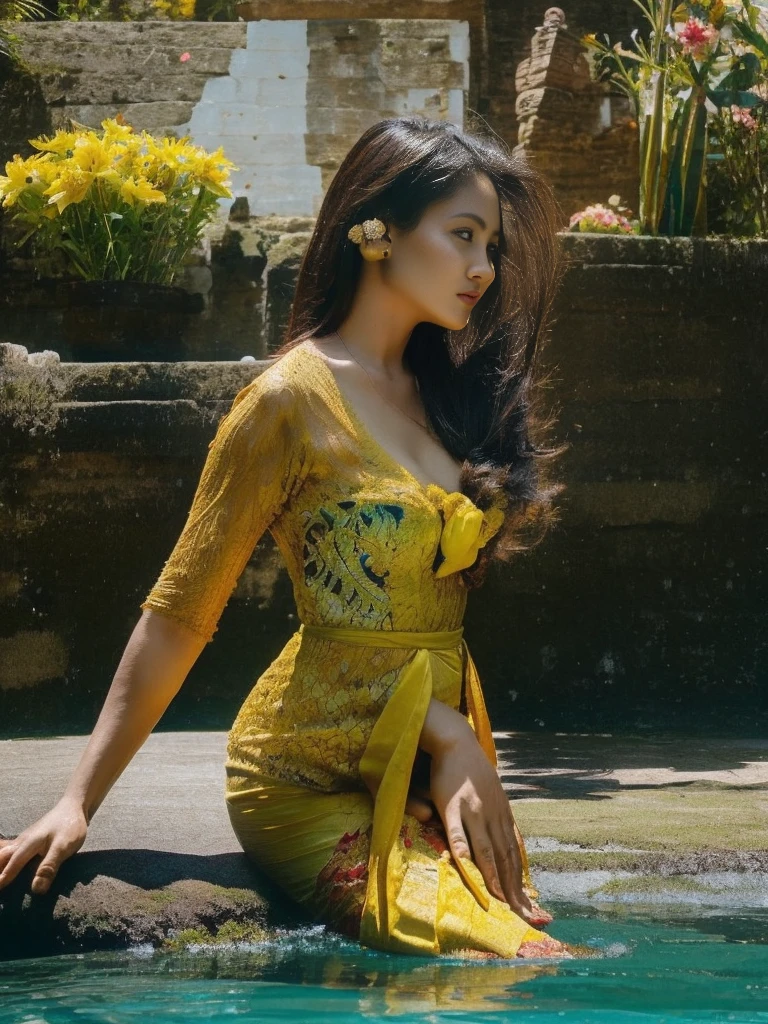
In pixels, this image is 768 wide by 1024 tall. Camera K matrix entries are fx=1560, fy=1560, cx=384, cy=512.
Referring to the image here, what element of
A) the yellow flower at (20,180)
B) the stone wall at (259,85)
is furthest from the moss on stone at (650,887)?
the stone wall at (259,85)

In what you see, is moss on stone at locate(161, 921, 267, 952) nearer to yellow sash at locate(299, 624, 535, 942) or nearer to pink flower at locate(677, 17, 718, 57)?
yellow sash at locate(299, 624, 535, 942)

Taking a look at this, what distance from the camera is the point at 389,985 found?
85.4 inches

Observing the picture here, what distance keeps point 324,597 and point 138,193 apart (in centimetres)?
310

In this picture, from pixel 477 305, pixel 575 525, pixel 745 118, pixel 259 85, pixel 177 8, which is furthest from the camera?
pixel 177 8

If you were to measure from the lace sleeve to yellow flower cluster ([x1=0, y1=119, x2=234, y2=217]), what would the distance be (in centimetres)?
295

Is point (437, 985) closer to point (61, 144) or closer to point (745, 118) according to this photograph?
point (61, 144)

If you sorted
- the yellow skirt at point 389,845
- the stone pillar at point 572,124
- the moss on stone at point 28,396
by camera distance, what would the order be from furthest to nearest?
the stone pillar at point 572,124 → the moss on stone at point 28,396 → the yellow skirt at point 389,845

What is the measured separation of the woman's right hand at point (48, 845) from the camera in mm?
2355

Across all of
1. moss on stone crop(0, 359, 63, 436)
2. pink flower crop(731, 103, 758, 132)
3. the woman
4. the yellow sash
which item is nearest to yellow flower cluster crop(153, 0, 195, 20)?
pink flower crop(731, 103, 758, 132)

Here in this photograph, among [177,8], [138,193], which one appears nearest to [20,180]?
[138,193]

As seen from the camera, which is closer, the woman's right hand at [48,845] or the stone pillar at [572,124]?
the woman's right hand at [48,845]

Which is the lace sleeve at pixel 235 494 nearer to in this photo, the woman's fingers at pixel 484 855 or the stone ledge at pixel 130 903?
the stone ledge at pixel 130 903

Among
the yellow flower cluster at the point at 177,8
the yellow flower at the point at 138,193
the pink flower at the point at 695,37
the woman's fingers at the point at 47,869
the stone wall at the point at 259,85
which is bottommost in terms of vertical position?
the woman's fingers at the point at 47,869

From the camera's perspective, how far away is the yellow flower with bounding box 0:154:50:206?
5309 millimetres
